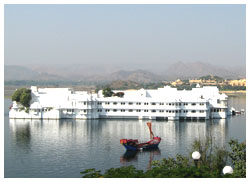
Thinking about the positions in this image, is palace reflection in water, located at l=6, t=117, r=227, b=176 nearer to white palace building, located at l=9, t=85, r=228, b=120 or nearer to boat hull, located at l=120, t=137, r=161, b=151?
boat hull, located at l=120, t=137, r=161, b=151

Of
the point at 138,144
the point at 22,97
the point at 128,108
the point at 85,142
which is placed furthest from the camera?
the point at 22,97

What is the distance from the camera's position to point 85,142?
28.7 m

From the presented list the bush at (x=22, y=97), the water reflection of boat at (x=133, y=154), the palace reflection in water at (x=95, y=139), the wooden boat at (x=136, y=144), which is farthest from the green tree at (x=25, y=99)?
the water reflection of boat at (x=133, y=154)

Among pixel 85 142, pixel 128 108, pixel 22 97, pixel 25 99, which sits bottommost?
pixel 85 142

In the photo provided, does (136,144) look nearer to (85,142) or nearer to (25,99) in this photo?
(85,142)

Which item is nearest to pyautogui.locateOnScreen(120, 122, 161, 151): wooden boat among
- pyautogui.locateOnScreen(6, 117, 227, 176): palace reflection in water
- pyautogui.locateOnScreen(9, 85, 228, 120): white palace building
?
pyautogui.locateOnScreen(6, 117, 227, 176): palace reflection in water

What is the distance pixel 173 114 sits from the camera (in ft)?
135

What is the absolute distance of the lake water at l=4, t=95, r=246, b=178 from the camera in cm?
2219

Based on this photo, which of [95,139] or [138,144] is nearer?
[138,144]

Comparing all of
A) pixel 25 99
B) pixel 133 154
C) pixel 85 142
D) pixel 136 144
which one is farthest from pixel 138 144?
pixel 25 99
